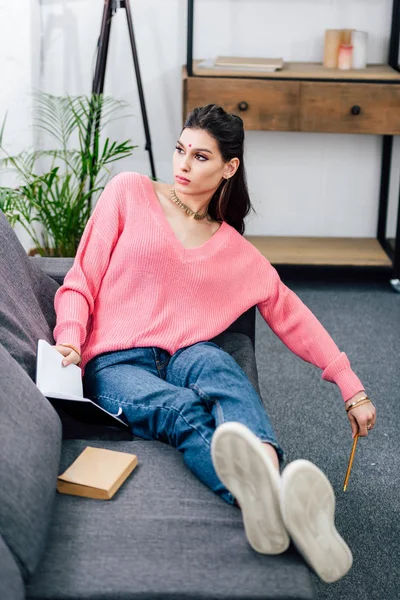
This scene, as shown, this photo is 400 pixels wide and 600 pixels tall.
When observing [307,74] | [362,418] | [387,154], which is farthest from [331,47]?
[362,418]

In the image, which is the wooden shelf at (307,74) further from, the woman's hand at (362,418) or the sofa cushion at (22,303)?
the woman's hand at (362,418)

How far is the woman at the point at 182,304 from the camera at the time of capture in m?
1.64

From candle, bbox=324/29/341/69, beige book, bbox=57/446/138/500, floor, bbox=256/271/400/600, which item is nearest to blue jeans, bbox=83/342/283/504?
beige book, bbox=57/446/138/500

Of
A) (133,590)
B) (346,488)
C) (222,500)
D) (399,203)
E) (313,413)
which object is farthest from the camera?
(399,203)

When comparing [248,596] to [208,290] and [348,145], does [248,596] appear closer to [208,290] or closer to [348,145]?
[208,290]

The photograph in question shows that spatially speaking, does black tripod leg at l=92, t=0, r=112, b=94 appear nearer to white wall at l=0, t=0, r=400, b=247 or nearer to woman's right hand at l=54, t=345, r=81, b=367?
white wall at l=0, t=0, r=400, b=247

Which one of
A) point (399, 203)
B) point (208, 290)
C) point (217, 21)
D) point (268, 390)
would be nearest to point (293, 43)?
point (217, 21)

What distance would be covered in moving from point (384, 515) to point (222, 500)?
28.3 inches

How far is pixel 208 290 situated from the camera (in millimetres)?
1952

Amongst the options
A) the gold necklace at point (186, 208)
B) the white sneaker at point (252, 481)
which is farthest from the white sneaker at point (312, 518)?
the gold necklace at point (186, 208)

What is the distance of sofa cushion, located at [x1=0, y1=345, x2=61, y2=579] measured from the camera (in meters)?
1.22

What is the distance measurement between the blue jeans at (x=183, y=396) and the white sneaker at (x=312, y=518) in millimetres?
163

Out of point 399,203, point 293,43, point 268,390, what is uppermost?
point 293,43

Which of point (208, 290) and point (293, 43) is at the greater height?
point (293, 43)
